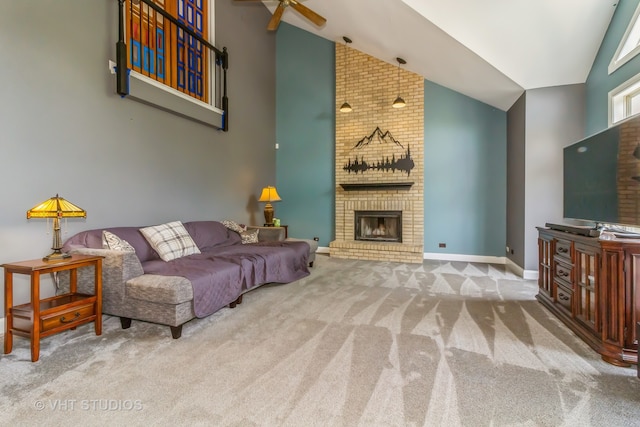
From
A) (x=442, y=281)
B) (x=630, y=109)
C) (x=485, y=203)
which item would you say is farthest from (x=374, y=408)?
(x=485, y=203)

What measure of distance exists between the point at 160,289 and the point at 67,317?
0.65 m

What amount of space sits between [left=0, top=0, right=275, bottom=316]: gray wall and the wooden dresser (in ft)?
14.0

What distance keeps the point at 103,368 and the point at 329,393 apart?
1.38 meters

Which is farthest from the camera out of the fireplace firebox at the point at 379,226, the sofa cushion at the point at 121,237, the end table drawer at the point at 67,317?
the fireplace firebox at the point at 379,226

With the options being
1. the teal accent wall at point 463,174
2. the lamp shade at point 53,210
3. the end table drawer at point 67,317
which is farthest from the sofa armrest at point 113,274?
the teal accent wall at point 463,174

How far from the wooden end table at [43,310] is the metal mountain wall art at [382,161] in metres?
4.50

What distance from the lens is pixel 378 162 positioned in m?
5.84

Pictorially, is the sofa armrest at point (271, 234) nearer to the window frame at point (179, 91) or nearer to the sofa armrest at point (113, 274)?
the window frame at point (179, 91)

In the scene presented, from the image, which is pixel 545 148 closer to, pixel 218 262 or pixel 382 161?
pixel 382 161

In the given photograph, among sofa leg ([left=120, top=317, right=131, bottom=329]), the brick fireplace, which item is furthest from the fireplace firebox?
sofa leg ([left=120, top=317, right=131, bottom=329])

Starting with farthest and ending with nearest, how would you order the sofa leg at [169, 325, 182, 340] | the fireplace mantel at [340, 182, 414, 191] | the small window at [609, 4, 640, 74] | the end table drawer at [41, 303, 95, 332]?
the fireplace mantel at [340, 182, 414, 191] → the small window at [609, 4, 640, 74] → the sofa leg at [169, 325, 182, 340] → the end table drawer at [41, 303, 95, 332]

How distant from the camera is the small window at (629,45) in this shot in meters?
2.86

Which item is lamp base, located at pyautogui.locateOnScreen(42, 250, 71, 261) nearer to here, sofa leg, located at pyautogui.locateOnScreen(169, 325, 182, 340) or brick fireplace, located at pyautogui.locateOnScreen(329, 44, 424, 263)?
sofa leg, located at pyautogui.locateOnScreen(169, 325, 182, 340)

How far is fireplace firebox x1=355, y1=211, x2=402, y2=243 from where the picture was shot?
5719 mm
